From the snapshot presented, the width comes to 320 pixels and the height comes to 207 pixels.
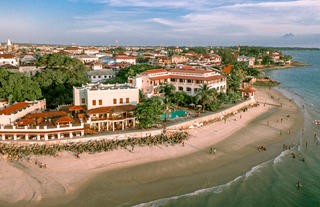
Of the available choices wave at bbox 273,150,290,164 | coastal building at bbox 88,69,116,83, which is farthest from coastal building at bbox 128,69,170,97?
wave at bbox 273,150,290,164

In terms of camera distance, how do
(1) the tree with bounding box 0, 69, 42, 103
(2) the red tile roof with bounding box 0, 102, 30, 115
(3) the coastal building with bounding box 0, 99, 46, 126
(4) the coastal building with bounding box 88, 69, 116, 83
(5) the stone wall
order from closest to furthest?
1. (5) the stone wall
2. (3) the coastal building with bounding box 0, 99, 46, 126
3. (2) the red tile roof with bounding box 0, 102, 30, 115
4. (1) the tree with bounding box 0, 69, 42, 103
5. (4) the coastal building with bounding box 88, 69, 116, 83

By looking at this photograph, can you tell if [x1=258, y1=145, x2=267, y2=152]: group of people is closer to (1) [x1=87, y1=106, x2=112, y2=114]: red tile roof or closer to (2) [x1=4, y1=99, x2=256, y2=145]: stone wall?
(2) [x1=4, y1=99, x2=256, y2=145]: stone wall

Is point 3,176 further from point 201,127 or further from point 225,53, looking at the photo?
point 225,53

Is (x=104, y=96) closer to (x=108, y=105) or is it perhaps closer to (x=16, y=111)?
(x=108, y=105)

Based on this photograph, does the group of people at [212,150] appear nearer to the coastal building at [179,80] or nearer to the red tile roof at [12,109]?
the coastal building at [179,80]

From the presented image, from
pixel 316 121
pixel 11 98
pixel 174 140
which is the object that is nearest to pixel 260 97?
pixel 316 121

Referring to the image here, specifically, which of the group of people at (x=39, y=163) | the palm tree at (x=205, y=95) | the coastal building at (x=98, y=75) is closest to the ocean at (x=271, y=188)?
the group of people at (x=39, y=163)
